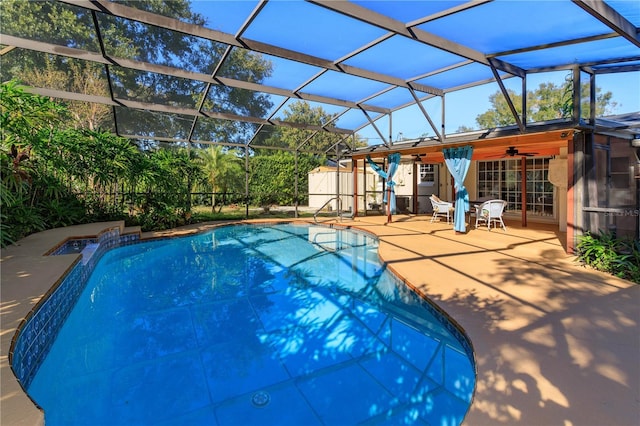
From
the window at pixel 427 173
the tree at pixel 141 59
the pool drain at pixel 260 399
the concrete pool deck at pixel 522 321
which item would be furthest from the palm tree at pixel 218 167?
the pool drain at pixel 260 399

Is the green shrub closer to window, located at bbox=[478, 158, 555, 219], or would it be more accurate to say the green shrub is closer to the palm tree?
window, located at bbox=[478, 158, 555, 219]

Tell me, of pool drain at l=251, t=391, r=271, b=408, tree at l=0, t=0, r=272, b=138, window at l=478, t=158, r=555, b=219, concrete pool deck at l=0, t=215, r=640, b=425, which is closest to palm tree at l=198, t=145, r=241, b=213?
tree at l=0, t=0, r=272, b=138

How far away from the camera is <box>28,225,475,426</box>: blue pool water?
8.00 feet

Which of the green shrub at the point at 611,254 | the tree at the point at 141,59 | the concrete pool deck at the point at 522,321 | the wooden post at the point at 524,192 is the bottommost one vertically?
the concrete pool deck at the point at 522,321

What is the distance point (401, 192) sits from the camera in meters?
15.3

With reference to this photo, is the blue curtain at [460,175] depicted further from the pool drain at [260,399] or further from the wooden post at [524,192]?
the pool drain at [260,399]

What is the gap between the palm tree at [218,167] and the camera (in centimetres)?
1442

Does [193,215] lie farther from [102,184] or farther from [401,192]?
[401,192]

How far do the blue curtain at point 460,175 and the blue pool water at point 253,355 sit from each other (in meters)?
3.57

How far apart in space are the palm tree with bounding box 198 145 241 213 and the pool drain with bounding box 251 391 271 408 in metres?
12.9

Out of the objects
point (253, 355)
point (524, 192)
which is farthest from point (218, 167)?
point (253, 355)

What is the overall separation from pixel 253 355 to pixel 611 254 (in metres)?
5.71

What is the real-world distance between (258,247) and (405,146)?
578cm

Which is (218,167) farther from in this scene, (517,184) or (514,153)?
(517,184)
